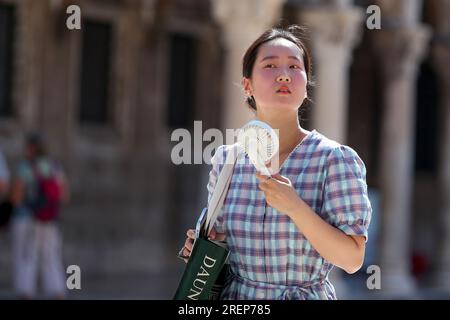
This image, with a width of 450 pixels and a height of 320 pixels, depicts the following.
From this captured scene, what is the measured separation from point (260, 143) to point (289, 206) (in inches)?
7.1

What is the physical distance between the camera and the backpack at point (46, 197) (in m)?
10.1

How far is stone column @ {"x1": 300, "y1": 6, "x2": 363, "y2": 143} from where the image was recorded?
1220 cm

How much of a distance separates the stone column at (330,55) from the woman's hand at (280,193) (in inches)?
381

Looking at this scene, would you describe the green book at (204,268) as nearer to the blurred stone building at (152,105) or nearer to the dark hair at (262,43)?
the dark hair at (262,43)

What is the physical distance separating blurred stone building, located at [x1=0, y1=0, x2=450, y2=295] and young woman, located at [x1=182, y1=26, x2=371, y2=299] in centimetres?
939

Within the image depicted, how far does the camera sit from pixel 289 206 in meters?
2.53

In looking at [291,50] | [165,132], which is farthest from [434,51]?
[291,50]

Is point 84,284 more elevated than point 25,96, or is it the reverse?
point 25,96

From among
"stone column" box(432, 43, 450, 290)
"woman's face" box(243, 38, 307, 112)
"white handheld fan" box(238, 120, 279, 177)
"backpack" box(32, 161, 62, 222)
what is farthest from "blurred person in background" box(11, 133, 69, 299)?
"white handheld fan" box(238, 120, 279, 177)

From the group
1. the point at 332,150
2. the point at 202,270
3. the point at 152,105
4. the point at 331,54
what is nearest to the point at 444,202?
the point at 331,54

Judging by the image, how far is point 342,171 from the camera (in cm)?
266

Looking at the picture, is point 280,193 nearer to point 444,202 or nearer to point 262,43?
point 262,43

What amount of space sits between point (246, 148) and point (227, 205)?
216mm
